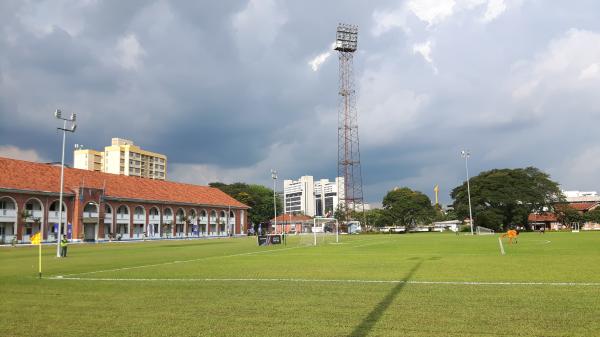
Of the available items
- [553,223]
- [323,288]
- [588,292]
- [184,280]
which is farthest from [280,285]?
[553,223]

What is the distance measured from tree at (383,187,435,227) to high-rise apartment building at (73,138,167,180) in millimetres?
86563

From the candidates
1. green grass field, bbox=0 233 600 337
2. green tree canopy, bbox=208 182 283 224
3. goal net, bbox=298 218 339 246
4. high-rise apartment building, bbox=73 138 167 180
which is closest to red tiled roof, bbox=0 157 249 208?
green tree canopy, bbox=208 182 283 224

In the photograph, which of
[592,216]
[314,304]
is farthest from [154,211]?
[592,216]

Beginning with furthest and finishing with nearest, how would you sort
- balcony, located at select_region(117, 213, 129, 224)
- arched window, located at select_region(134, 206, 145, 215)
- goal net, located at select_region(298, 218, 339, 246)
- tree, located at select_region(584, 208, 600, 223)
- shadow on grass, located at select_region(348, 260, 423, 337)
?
tree, located at select_region(584, 208, 600, 223), arched window, located at select_region(134, 206, 145, 215), balcony, located at select_region(117, 213, 129, 224), goal net, located at select_region(298, 218, 339, 246), shadow on grass, located at select_region(348, 260, 423, 337)

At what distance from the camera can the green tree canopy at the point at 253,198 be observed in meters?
120

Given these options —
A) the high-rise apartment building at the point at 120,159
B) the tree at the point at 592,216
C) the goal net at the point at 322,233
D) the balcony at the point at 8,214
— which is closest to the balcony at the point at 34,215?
the balcony at the point at 8,214

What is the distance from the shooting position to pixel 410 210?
10812cm

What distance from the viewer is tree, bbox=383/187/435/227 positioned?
108 m

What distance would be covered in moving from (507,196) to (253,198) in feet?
A: 194

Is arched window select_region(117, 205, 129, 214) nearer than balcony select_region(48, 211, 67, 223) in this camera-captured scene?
No

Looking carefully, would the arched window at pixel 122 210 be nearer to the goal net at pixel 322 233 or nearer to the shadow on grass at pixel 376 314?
the goal net at pixel 322 233

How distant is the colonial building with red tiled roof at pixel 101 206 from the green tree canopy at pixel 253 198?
17743mm

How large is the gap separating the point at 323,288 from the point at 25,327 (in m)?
6.95

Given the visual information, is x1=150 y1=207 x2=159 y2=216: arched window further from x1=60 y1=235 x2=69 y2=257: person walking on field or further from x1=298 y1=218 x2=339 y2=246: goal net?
x1=60 y1=235 x2=69 y2=257: person walking on field
